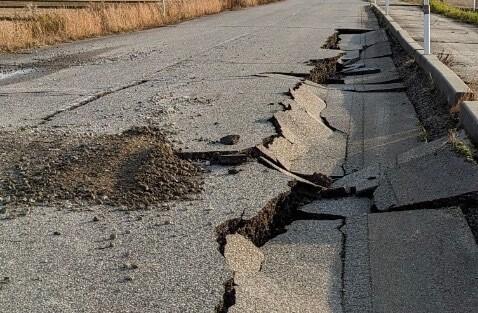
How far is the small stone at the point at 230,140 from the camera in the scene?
18.0ft

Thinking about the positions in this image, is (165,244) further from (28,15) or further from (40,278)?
(28,15)

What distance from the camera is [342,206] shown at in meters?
4.55

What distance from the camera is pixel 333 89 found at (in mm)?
8781

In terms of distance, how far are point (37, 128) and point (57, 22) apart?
11.6 meters

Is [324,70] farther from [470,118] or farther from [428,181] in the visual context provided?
[428,181]

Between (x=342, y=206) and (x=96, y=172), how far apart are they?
1688 millimetres

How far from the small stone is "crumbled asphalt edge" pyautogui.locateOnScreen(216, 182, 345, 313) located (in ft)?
2.85

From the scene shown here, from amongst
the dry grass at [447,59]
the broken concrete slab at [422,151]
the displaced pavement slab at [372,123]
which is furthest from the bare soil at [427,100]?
the broken concrete slab at [422,151]

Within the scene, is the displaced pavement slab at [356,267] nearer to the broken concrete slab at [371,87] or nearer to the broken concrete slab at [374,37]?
the broken concrete slab at [371,87]

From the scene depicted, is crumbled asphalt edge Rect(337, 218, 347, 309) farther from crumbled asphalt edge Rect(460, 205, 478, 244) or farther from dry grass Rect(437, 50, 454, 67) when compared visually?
dry grass Rect(437, 50, 454, 67)

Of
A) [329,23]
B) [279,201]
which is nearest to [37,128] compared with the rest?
[279,201]

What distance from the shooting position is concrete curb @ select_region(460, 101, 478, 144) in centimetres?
514

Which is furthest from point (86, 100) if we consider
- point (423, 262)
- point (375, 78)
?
point (423, 262)

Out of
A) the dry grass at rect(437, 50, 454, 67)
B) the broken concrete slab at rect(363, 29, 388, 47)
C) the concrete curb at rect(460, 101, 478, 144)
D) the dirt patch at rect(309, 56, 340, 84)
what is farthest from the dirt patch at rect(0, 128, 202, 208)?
the broken concrete slab at rect(363, 29, 388, 47)
